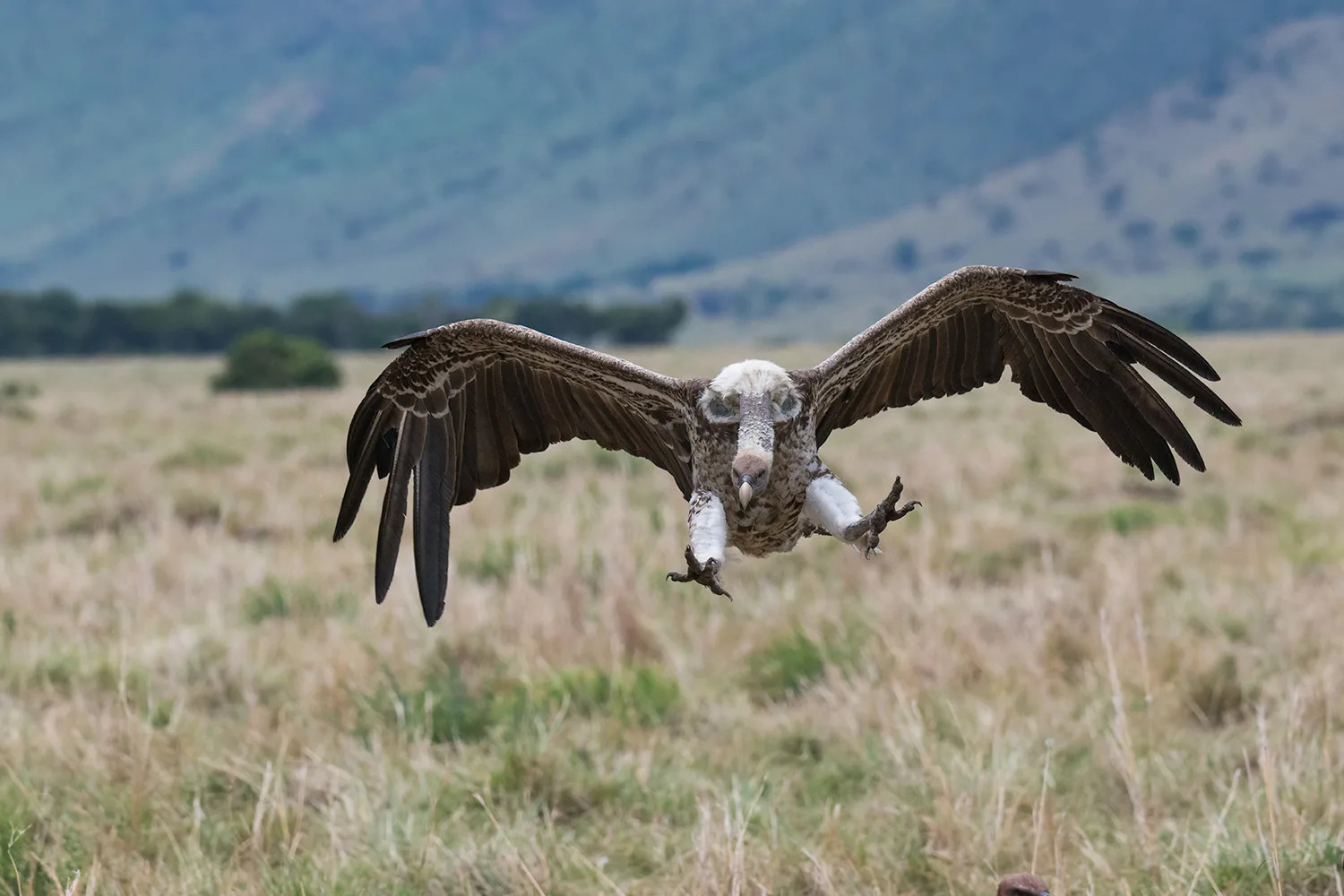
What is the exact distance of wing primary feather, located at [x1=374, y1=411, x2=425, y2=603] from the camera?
499 centimetres

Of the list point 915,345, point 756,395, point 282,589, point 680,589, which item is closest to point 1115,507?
point 680,589

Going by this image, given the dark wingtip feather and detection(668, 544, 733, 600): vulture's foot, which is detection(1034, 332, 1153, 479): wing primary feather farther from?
detection(668, 544, 733, 600): vulture's foot

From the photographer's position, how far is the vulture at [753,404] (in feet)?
14.1

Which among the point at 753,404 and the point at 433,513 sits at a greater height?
the point at 753,404

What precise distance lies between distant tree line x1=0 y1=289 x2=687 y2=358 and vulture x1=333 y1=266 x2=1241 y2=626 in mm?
79833

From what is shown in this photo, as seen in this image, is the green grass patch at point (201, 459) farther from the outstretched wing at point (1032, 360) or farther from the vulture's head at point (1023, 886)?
the vulture's head at point (1023, 886)

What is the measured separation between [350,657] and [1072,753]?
3.79m

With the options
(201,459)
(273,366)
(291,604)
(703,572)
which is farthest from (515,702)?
(273,366)

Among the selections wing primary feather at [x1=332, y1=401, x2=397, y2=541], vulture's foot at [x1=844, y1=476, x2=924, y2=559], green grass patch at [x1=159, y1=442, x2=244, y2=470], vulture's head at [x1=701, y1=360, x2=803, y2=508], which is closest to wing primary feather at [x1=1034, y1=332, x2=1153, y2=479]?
vulture's head at [x1=701, y1=360, x2=803, y2=508]

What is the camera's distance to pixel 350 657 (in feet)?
26.7

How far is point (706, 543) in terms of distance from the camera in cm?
398

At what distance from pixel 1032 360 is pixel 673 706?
3235 millimetres

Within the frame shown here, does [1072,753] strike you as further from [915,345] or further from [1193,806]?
[915,345]

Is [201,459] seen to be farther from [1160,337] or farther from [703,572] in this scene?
[703,572]
